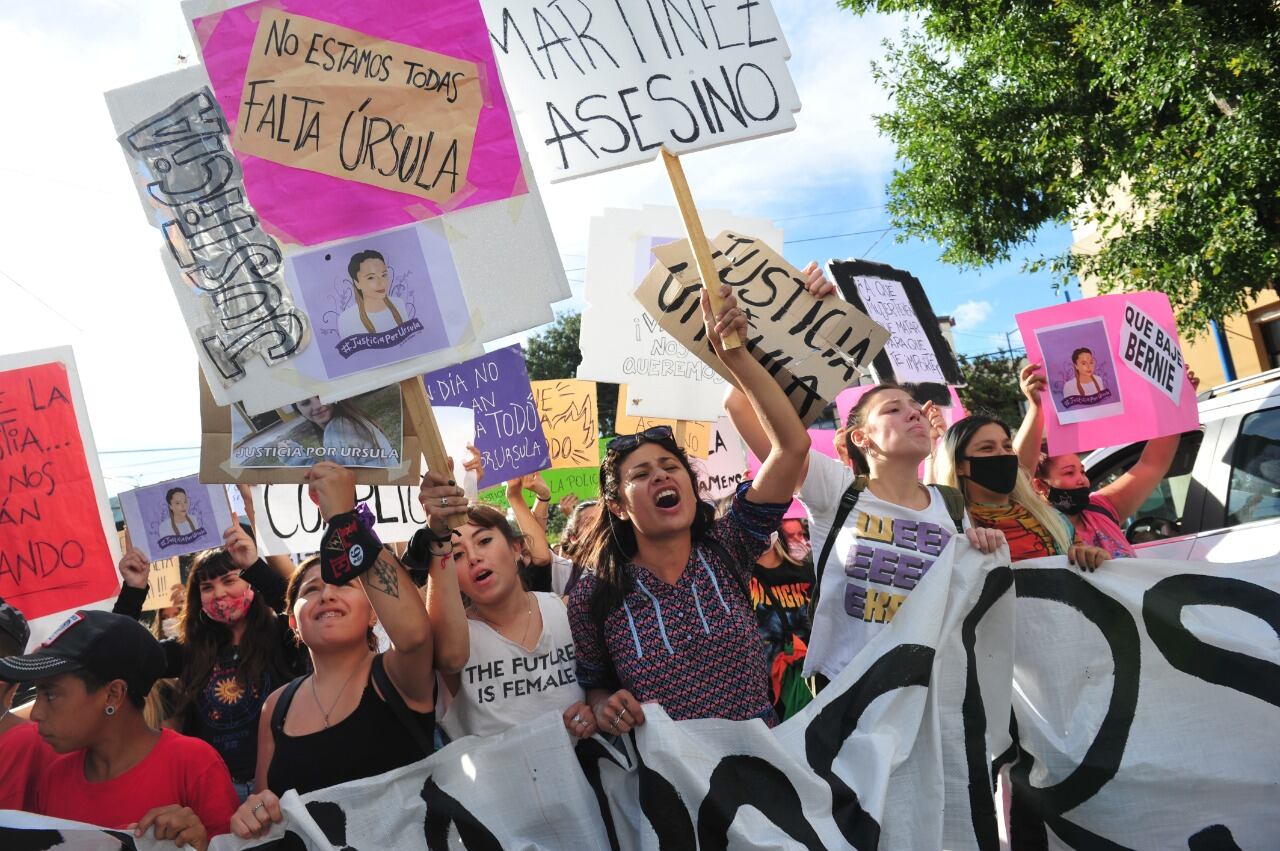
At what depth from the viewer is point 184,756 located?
100 inches

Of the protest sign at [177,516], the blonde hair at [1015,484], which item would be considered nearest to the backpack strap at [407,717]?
the blonde hair at [1015,484]

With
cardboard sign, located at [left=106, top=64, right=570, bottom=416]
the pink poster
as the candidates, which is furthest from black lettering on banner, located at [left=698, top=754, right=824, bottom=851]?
the pink poster

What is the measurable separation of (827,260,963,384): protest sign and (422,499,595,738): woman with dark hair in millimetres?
2522

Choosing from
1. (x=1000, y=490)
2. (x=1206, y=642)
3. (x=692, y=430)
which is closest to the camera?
(x=1206, y=642)

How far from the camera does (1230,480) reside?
161 inches

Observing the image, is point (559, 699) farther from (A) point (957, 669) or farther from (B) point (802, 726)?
(A) point (957, 669)

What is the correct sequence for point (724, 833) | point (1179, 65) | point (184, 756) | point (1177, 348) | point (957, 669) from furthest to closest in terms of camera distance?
point (1179, 65), point (1177, 348), point (957, 669), point (184, 756), point (724, 833)

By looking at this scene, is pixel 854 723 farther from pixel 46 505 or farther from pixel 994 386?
pixel 994 386

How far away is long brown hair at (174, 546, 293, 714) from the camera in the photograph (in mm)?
3680

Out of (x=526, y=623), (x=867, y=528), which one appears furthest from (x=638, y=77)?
(x=526, y=623)

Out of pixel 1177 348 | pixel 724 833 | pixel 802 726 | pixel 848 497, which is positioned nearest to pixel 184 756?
pixel 724 833

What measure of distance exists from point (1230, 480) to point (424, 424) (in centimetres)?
325

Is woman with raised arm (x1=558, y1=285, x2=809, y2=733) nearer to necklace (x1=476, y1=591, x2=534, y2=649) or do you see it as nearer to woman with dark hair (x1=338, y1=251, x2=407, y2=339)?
Result: necklace (x1=476, y1=591, x2=534, y2=649)

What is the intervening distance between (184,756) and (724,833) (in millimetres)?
1346
